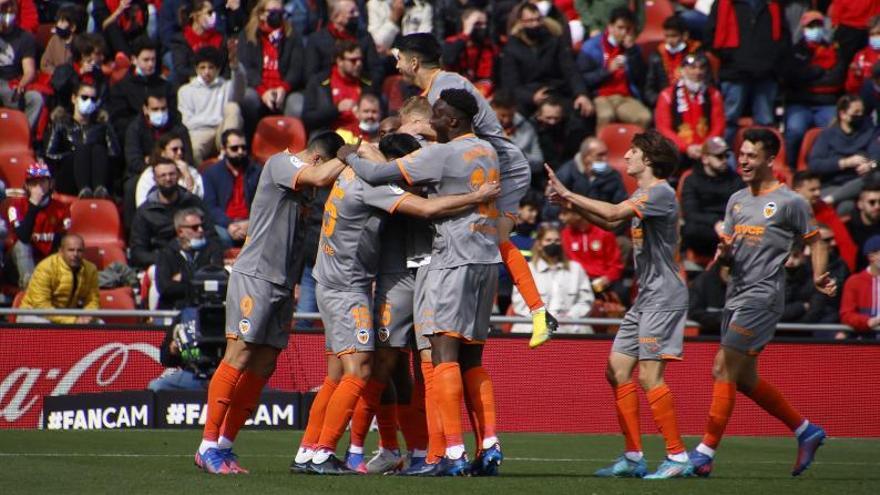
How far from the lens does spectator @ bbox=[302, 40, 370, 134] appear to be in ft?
59.3

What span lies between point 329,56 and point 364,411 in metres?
9.77

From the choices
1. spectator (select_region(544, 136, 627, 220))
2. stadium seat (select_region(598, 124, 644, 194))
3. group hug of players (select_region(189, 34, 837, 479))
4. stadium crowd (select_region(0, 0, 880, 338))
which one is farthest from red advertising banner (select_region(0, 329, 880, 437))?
group hug of players (select_region(189, 34, 837, 479))

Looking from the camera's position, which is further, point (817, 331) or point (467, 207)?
point (817, 331)

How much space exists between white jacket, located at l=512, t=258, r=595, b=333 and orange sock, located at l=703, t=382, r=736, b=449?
5168 millimetres

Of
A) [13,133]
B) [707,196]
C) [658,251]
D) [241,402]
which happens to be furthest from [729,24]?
[241,402]

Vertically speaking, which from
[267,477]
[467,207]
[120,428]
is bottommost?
[120,428]

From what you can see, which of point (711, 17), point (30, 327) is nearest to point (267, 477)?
point (30, 327)

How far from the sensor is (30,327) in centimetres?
1444

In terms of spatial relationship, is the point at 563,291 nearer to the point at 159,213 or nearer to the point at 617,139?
the point at 617,139

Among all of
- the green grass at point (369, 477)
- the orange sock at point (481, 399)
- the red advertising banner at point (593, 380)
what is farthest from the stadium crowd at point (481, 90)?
the orange sock at point (481, 399)

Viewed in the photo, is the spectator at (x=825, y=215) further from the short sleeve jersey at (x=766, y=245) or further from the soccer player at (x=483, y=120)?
the soccer player at (x=483, y=120)

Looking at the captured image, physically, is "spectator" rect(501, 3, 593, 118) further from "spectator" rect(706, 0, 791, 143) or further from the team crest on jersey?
the team crest on jersey

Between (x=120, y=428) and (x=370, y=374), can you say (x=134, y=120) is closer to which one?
(x=120, y=428)

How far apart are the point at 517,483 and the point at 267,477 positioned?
153cm
